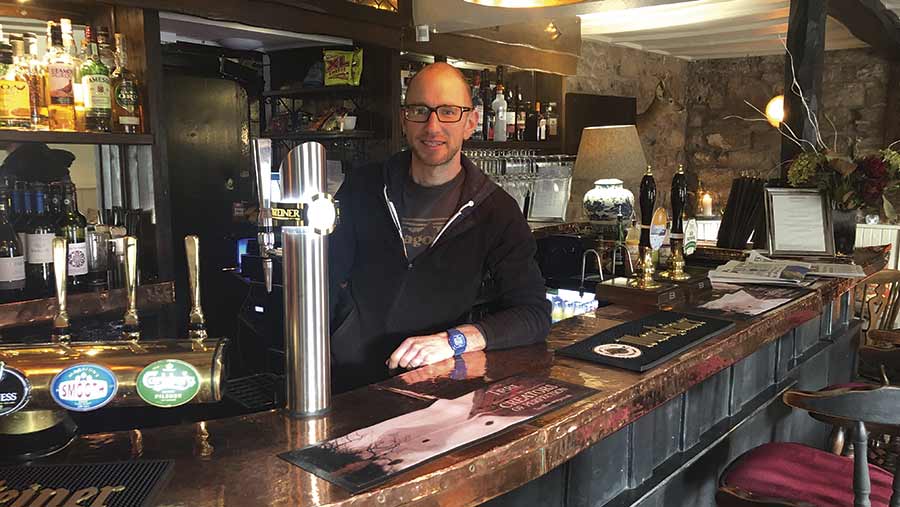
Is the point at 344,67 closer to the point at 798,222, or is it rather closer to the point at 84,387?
the point at 798,222

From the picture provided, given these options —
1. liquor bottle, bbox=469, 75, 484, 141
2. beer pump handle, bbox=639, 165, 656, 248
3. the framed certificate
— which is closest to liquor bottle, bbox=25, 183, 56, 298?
beer pump handle, bbox=639, 165, 656, 248

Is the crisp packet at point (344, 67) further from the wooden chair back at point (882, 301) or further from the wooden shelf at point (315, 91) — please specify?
the wooden chair back at point (882, 301)

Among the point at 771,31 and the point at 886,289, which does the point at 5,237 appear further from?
the point at 771,31

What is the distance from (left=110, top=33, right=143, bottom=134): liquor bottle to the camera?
250 centimetres

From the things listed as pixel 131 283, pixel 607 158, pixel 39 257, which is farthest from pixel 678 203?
pixel 607 158

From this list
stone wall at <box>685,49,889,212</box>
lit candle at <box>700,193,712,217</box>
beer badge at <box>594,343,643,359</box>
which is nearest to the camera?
beer badge at <box>594,343,643,359</box>

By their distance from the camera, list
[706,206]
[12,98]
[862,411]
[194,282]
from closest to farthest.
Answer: [194,282] → [862,411] → [12,98] → [706,206]

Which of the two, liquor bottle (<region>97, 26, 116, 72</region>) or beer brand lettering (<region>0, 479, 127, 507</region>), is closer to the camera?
beer brand lettering (<region>0, 479, 127, 507</region>)

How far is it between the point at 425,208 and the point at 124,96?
1.19 m

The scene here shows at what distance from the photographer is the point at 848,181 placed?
309 cm

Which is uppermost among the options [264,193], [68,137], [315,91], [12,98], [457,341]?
[315,91]

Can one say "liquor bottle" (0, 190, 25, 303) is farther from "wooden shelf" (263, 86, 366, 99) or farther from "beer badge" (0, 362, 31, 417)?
"wooden shelf" (263, 86, 366, 99)

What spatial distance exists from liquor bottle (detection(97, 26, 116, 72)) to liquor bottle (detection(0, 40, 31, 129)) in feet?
0.94

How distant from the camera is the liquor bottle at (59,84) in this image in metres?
2.32
